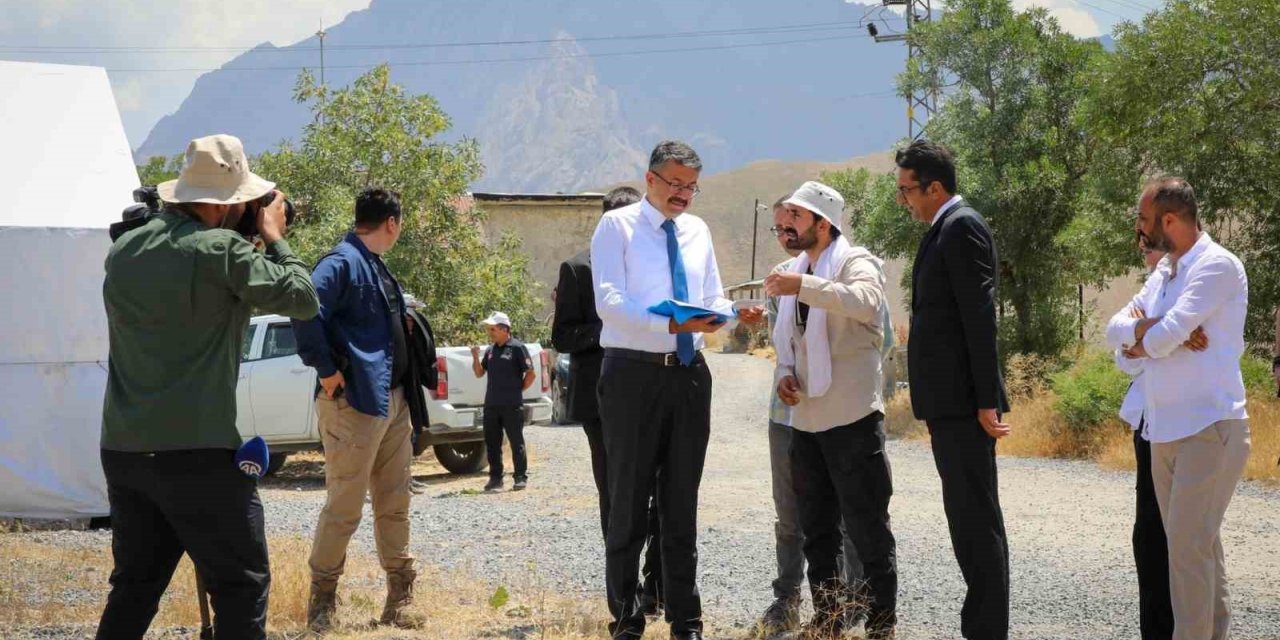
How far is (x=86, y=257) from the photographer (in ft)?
34.8

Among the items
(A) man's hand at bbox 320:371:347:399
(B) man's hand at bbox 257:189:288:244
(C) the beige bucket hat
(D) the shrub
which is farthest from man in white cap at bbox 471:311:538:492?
(C) the beige bucket hat

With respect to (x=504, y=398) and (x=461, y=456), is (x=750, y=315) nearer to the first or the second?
(x=504, y=398)

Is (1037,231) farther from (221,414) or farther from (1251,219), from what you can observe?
(221,414)

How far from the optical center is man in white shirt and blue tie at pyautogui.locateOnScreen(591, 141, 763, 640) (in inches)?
216

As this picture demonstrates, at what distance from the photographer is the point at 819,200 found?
6082 millimetres

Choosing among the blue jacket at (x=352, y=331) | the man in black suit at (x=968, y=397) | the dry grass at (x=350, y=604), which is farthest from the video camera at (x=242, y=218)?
the man in black suit at (x=968, y=397)

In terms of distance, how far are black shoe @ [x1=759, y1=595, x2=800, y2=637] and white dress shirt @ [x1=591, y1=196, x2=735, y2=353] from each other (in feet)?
4.55

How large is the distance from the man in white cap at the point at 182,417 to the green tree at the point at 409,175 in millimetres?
16220

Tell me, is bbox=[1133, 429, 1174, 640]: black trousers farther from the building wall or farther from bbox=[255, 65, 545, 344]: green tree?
the building wall

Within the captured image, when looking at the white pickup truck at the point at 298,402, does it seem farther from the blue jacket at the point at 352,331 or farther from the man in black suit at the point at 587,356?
the blue jacket at the point at 352,331

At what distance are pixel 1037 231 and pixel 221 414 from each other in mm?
20810

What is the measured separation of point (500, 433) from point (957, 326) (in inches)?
385

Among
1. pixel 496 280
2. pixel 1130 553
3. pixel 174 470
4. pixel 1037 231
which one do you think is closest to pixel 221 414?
pixel 174 470

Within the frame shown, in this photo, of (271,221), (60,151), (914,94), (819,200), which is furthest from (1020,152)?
(271,221)
